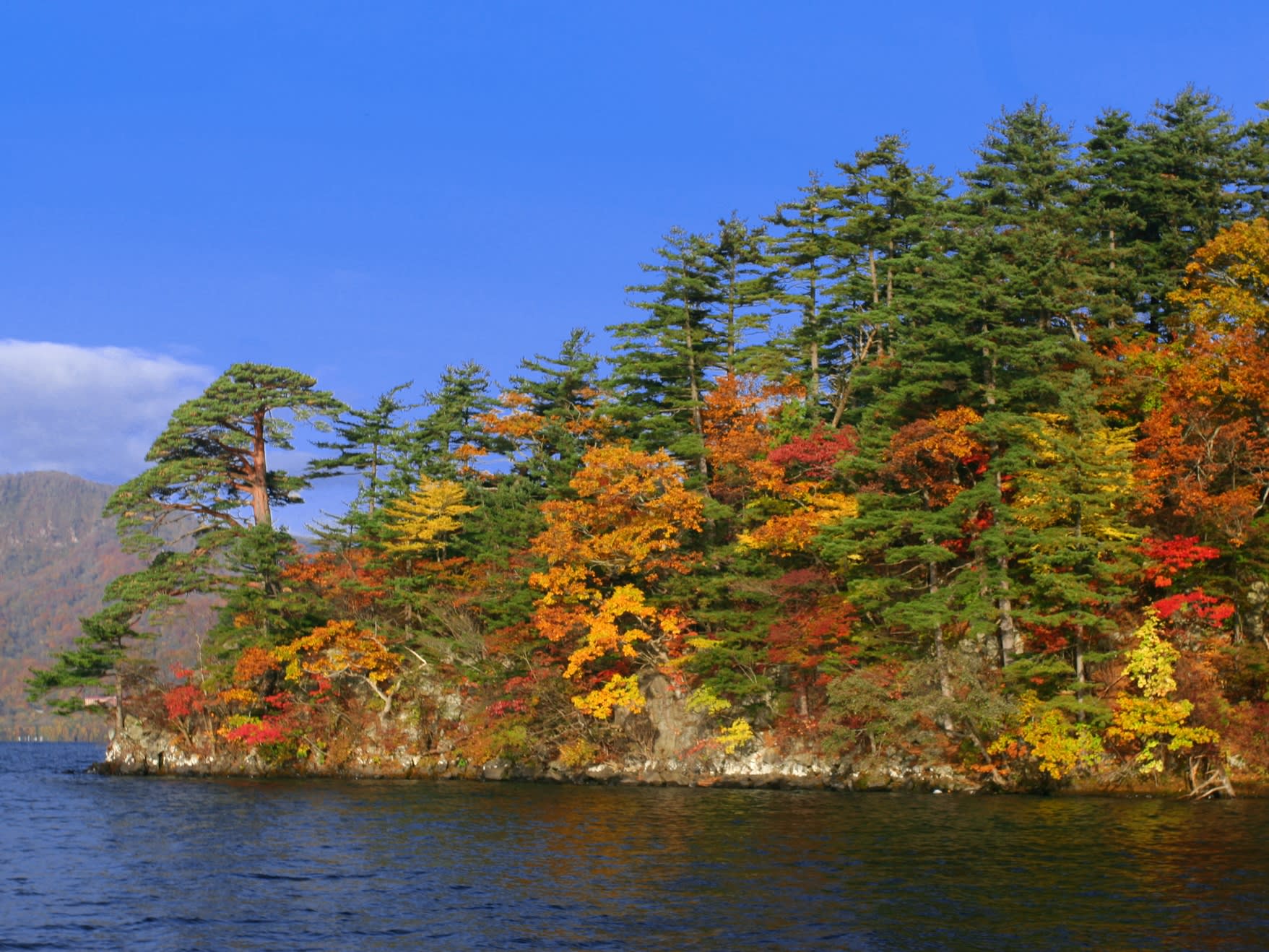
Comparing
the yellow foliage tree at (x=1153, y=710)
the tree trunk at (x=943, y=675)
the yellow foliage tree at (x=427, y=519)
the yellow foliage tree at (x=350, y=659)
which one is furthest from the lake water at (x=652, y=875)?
the yellow foliage tree at (x=427, y=519)

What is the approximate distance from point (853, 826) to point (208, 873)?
581 inches

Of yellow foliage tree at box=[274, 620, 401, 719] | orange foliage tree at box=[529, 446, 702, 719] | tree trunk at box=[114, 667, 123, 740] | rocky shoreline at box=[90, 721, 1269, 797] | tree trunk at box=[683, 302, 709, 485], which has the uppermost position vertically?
tree trunk at box=[683, 302, 709, 485]

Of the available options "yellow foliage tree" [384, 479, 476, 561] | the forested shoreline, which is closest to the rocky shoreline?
the forested shoreline

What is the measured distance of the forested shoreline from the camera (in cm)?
3303

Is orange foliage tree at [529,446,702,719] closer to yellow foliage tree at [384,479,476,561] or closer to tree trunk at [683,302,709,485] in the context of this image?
tree trunk at [683,302,709,485]

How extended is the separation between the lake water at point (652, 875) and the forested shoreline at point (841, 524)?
5.11m

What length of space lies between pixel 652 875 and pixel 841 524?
1885cm

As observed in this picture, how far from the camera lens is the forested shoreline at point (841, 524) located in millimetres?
33031

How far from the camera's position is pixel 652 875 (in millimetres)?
20422

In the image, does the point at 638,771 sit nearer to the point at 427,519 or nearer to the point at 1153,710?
the point at 427,519

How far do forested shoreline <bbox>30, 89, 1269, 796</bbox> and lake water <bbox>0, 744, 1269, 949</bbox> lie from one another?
5112mm

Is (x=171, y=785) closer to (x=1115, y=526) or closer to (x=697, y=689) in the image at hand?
(x=697, y=689)

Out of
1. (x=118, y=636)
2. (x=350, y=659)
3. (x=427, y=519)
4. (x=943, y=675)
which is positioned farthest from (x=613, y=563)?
(x=118, y=636)

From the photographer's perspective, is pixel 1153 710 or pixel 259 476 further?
pixel 259 476
